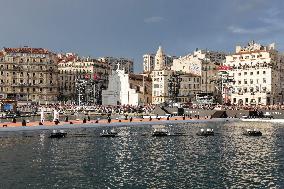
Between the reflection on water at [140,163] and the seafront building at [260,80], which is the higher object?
the seafront building at [260,80]

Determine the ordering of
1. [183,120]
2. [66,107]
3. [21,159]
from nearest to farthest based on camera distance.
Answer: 1. [21,159]
2. [183,120]
3. [66,107]

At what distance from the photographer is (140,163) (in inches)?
1984

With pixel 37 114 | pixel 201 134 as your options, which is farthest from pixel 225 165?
pixel 37 114

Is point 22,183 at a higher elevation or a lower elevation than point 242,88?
lower

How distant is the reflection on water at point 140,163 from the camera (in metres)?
39.5

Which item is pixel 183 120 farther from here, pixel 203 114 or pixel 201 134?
pixel 201 134

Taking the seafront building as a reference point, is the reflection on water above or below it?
below

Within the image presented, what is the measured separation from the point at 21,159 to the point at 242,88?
15839cm

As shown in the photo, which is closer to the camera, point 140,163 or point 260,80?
point 140,163

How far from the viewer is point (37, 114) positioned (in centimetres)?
17575

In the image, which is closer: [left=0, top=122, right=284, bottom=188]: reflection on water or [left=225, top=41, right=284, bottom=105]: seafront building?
[left=0, top=122, right=284, bottom=188]: reflection on water

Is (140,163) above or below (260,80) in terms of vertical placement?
below

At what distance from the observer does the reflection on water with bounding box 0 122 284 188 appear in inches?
1554

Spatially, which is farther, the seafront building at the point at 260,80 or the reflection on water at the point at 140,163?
the seafront building at the point at 260,80
